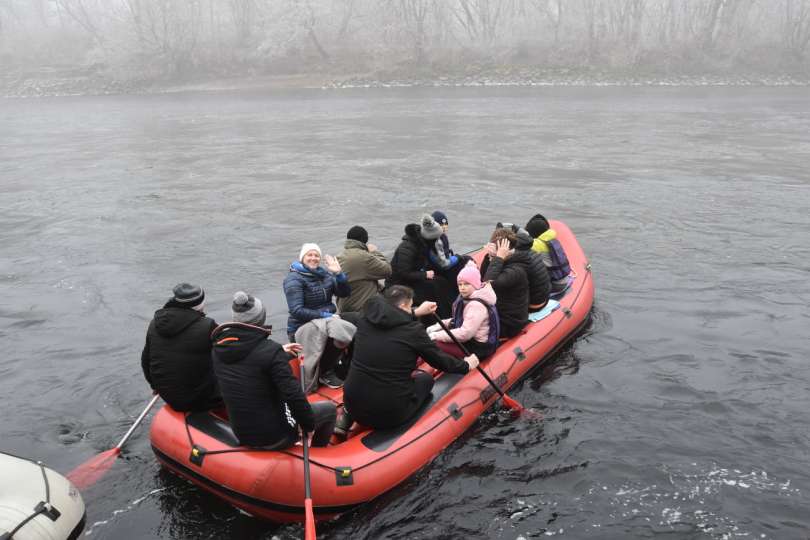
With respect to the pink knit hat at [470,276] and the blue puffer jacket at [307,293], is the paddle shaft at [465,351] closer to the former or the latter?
the pink knit hat at [470,276]

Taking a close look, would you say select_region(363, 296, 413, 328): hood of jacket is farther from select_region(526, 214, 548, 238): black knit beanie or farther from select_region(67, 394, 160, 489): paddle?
select_region(526, 214, 548, 238): black knit beanie

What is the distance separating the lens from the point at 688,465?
19.7ft

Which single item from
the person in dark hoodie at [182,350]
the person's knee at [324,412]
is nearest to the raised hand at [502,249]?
the person's knee at [324,412]

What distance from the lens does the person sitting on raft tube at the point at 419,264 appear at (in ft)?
24.0

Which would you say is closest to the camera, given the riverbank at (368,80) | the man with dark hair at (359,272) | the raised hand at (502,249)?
the raised hand at (502,249)

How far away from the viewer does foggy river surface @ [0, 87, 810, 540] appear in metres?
5.55

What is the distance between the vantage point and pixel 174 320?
→ 5141 millimetres

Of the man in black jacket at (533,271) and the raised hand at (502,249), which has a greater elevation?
the raised hand at (502,249)

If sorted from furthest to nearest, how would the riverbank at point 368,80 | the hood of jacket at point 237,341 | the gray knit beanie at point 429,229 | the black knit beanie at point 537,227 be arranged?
1. the riverbank at point 368,80
2. the black knit beanie at point 537,227
3. the gray knit beanie at point 429,229
4. the hood of jacket at point 237,341

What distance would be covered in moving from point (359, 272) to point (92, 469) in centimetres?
309

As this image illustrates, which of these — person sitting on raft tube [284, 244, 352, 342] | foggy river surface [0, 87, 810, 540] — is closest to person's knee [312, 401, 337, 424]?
foggy river surface [0, 87, 810, 540]

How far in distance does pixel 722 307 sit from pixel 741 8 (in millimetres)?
46550

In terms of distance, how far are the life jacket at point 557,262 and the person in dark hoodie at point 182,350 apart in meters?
4.56

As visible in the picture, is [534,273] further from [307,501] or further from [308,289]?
[307,501]
